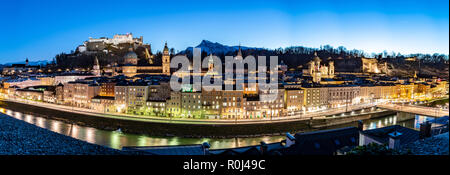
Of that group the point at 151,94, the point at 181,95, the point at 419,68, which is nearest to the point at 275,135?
the point at 181,95

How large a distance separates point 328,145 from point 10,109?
24.0m

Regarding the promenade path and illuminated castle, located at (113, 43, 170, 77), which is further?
illuminated castle, located at (113, 43, 170, 77)

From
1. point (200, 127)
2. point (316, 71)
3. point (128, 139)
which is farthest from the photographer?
point (316, 71)

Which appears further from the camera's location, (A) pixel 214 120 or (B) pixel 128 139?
(A) pixel 214 120

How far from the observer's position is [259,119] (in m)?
18.0

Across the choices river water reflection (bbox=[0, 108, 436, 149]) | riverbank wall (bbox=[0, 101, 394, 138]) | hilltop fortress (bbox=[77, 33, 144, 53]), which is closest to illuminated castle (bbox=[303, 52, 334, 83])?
riverbank wall (bbox=[0, 101, 394, 138])

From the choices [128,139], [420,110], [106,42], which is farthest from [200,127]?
[106,42]

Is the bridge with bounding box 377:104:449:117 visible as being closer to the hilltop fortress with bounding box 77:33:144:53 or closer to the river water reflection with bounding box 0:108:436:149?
the river water reflection with bounding box 0:108:436:149

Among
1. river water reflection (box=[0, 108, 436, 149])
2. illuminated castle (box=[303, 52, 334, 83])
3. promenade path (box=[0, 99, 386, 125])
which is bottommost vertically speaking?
river water reflection (box=[0, 108, 436, 149])

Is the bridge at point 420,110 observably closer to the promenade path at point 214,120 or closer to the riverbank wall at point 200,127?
the promenade path at point 214,120

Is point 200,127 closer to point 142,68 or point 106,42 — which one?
point 142,68

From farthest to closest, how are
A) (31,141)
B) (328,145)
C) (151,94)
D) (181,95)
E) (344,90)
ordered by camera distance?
(344,90)
(151,94)
(181,95)
(328,145)
(31,141)

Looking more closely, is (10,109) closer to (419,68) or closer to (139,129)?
(139,129)

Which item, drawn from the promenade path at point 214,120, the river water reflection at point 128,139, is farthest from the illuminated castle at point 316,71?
the river water reflection at point 128,139
